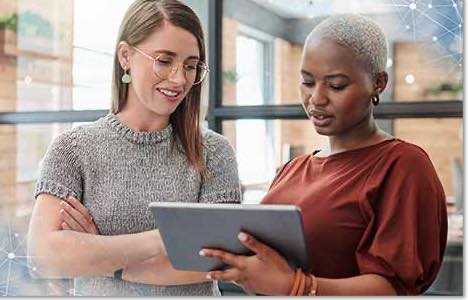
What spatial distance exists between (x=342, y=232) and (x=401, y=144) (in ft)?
0.52

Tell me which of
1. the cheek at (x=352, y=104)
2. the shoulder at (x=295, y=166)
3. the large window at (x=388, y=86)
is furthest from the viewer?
the large window at (x=388, y=86)

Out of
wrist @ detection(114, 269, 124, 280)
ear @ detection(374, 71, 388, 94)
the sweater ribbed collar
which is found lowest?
wrist @ detection(114, 269, 124, 280)

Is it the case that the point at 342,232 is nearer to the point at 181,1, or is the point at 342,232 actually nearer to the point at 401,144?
the point at 401,144

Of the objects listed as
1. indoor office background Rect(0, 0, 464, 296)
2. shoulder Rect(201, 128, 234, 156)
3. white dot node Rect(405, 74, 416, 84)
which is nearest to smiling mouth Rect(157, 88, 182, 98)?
shoulder Rect(201, 128, 234, 156)

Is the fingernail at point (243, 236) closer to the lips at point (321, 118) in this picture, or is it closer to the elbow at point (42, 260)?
the lips at point (321, 118)

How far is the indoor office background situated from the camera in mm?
1183

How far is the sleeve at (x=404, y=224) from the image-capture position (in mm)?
862

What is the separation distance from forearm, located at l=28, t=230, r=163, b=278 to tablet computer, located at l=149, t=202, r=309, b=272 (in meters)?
0.16

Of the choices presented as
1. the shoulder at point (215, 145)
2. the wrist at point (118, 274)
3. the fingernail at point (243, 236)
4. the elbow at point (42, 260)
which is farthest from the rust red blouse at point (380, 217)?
the elbow at point (42, 260)

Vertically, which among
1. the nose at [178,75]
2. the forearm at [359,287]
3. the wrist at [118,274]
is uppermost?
the nose at [178,75]

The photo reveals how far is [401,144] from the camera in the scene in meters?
0.91

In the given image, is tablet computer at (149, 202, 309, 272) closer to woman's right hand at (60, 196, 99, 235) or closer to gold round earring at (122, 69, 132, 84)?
woman's right hand at (60, 196, 99, 235)

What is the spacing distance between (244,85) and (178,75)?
349 millimetres

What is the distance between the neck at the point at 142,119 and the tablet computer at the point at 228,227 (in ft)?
0.93
